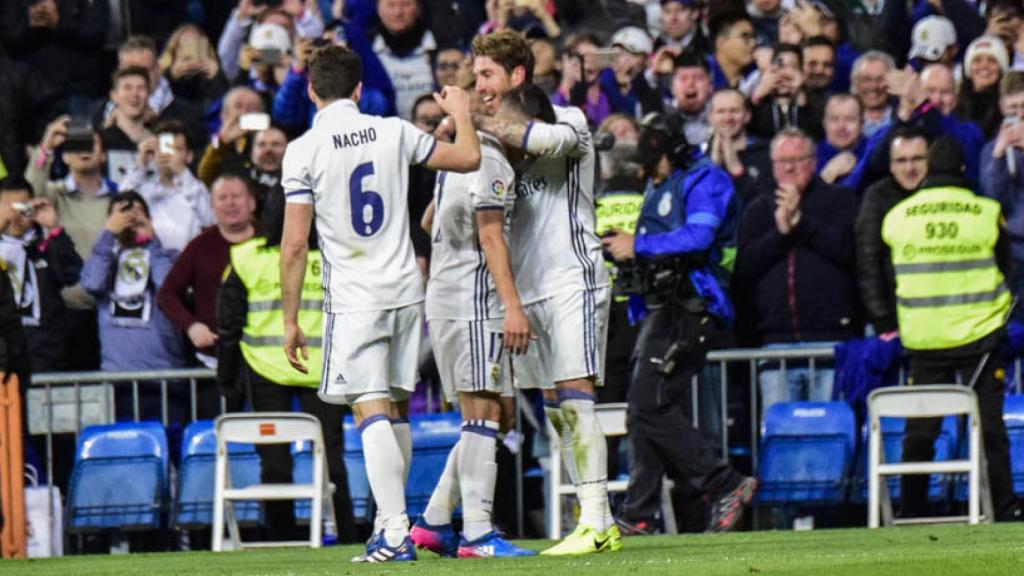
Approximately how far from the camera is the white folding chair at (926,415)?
531 inches

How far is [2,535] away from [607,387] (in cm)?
403

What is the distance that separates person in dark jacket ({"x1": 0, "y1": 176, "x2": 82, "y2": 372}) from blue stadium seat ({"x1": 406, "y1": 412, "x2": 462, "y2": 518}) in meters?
2.89

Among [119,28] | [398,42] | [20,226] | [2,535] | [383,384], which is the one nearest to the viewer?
[383,384]

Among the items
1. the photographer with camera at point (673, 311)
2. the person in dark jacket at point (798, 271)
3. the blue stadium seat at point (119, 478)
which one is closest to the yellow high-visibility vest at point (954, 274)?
the person in dark jacket at point (798, 271)

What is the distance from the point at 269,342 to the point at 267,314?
0.19m

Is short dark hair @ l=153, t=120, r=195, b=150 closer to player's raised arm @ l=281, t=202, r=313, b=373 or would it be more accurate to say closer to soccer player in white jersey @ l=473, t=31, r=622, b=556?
soccer player in white jersey @ l=473, t=31, r=622, b=556

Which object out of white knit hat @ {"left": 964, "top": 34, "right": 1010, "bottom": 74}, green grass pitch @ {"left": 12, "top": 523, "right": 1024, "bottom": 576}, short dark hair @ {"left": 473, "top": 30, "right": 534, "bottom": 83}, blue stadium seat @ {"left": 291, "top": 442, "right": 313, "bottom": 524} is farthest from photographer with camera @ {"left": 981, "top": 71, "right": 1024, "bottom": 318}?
short dark hair @ {"left": 473, "top": 30, "right": 534, "bottom": 83}

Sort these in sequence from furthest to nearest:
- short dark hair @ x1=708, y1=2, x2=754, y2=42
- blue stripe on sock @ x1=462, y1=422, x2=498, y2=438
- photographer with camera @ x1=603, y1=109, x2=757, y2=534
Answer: short dark hair @ x1=708, y1=2, x2=754, y2=42, photographer with camera @ x1=603, y1=109, x2=757, y2=534, blue stripe on sock @ x1=462, y1=422, x2=498, y2=438

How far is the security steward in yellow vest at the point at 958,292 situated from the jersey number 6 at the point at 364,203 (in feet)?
16.4

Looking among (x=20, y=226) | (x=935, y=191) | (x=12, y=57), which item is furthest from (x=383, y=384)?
(x=12, y=57)

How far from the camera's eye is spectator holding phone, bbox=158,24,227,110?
749 inches

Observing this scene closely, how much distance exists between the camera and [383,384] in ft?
33.0

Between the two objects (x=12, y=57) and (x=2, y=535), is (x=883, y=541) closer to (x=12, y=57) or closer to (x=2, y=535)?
(x=2, y=535)

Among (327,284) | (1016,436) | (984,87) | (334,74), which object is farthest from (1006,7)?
(327,284)
